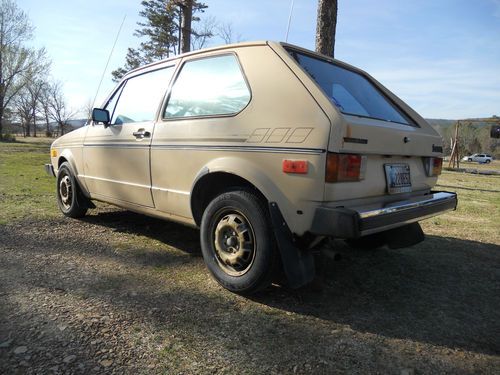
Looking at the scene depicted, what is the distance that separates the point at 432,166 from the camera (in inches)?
142

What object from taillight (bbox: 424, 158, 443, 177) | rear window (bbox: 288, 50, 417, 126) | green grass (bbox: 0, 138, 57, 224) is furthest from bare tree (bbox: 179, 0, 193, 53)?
taillight (bbox: 424, 158, 443, 177)

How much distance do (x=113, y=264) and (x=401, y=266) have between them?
279 cm

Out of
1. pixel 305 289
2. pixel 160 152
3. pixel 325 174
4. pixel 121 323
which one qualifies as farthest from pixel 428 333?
pixel 160 152

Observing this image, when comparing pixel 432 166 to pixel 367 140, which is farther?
pixel 432 166

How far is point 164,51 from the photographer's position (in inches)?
1040

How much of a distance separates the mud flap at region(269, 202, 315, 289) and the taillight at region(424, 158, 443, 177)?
5.28 ft

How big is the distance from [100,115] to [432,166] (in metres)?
3.53

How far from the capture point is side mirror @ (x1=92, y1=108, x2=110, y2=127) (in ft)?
14.3

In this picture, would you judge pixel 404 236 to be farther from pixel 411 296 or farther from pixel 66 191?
pixel 66 191

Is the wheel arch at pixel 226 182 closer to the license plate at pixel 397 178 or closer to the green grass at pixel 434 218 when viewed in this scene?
the license plate at pixel 397 178

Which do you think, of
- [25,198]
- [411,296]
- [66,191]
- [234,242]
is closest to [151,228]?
[66,191]

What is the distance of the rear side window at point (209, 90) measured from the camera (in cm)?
311

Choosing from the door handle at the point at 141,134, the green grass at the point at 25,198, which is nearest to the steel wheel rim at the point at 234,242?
the door handle at the point at 141,134

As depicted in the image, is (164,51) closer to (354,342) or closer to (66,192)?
(66,192)
